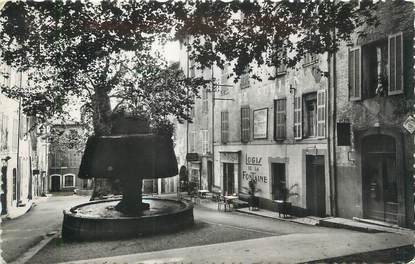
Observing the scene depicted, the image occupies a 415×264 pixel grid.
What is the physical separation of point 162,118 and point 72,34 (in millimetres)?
3863

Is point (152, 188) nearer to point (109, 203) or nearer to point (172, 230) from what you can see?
point (109, 203)

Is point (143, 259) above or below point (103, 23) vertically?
below

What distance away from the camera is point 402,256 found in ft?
20.0

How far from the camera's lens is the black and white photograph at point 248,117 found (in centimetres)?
576

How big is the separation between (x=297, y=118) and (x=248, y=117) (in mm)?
3016

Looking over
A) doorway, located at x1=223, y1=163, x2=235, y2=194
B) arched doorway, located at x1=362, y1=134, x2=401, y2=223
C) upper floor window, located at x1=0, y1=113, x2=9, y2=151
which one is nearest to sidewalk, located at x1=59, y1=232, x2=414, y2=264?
arched doorway, located at x1=362, y1=134, x2=401, y2=223

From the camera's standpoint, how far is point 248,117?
1542 cm

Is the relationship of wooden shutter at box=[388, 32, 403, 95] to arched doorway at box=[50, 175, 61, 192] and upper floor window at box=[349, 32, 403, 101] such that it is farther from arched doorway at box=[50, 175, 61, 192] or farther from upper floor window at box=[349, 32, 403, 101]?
arched doorway at box=[50, 175, 61, 192]

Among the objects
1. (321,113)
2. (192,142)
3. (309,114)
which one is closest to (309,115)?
(309,114)

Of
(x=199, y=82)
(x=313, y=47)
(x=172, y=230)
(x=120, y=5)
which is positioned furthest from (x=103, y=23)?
(x=172, y=230)

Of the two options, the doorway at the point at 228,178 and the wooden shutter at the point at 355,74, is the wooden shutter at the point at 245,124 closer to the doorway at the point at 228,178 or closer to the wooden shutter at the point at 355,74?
the doorway at the point at 228,178

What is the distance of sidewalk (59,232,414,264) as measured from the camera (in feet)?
18.3

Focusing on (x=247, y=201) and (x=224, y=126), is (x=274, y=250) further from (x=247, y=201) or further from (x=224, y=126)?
(x=224, y=126)

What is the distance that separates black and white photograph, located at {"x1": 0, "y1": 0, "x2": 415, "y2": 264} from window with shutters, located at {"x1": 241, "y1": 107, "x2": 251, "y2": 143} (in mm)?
263
